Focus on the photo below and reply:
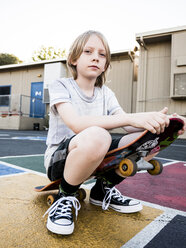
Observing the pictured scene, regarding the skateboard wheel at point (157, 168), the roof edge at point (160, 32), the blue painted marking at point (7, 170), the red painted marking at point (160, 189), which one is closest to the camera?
the skateboard wheel at point (157, 168)

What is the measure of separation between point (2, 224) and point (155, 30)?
12.2 m

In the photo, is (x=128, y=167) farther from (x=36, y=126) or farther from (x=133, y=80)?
(x=36, y=126)

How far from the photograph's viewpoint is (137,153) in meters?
1.27

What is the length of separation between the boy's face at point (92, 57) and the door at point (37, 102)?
14.5 metres

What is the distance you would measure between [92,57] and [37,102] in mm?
15012

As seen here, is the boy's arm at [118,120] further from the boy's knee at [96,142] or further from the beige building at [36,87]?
the beige building at [36,87]

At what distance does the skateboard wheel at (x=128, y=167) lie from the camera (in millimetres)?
1126

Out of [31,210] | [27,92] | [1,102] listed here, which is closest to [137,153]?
[31,210]

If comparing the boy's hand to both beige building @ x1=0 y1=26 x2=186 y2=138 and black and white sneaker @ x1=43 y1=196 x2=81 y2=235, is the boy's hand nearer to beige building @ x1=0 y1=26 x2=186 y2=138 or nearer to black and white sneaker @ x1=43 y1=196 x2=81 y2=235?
black and white sneaker @ x1=43 y1=196 x2=81 y2=235

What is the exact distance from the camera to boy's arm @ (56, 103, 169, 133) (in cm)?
108

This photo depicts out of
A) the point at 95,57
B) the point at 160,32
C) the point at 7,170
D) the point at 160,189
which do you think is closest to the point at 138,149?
the point at 95,57

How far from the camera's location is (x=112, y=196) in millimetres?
1522

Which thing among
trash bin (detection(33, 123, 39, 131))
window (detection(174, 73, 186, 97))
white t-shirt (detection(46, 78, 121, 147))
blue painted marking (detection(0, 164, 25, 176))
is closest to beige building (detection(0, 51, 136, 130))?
trash bin (detection(33, 123, 39, 131))

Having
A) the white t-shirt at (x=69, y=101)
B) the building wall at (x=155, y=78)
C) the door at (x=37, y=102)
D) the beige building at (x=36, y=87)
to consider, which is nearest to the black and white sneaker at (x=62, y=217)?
the white t-shirt at (x=69, y=101)
